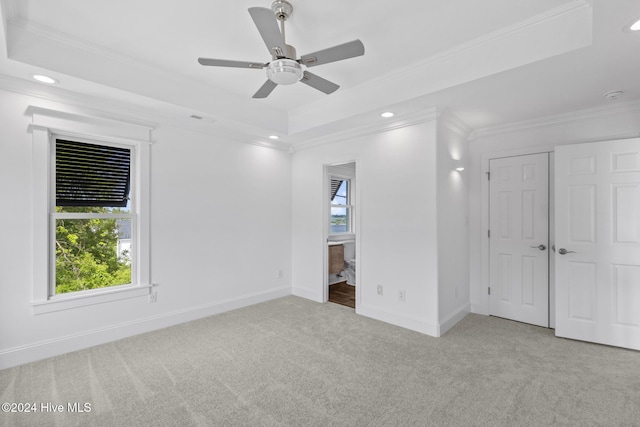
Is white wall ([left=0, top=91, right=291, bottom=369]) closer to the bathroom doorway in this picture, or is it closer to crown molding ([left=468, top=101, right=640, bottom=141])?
the bathroom doorway

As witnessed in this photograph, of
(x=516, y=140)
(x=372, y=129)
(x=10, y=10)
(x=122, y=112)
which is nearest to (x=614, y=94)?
(x=516, y=140)

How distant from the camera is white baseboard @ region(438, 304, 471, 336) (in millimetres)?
3359

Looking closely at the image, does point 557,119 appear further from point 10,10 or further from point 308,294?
point 10,10

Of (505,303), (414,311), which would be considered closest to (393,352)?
(414,311)

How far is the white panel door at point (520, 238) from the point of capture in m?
3.57

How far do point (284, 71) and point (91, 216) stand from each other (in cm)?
253

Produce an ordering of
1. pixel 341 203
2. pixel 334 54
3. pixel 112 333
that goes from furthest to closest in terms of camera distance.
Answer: pixel 341 203
pixel 112 333
pixel 334 54

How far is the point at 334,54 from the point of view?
6.65 feet

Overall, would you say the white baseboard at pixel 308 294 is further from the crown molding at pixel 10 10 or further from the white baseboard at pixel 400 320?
the crown molding at pixel 10 10

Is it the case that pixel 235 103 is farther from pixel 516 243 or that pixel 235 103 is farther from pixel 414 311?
pixel 516 243

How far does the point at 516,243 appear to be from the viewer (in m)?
3.75

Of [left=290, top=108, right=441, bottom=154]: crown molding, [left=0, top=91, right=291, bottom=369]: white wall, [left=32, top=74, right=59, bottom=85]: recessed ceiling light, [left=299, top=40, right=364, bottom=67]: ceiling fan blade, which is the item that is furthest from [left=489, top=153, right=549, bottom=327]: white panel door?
[left=32, top=74, right=59, bottom=85]: recessed ceiling light

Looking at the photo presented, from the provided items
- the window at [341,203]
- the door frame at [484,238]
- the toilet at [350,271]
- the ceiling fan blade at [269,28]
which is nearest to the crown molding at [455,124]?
the door frame at [484,238]

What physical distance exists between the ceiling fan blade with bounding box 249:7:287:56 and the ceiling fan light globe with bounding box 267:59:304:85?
0.06m
